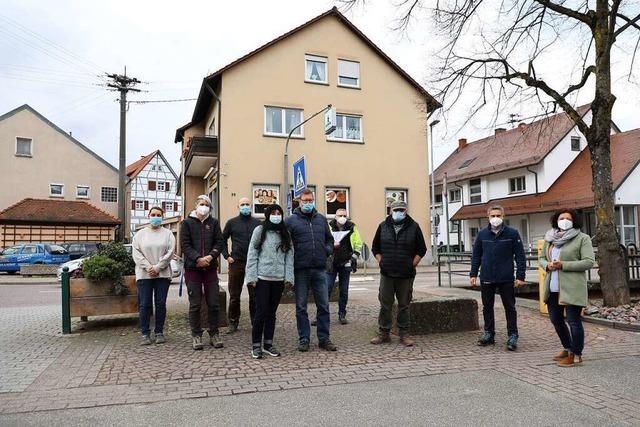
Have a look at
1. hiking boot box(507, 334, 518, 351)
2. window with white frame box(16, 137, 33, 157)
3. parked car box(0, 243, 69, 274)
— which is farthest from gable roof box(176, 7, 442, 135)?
window with white frame box(16, 137, 33, 157)

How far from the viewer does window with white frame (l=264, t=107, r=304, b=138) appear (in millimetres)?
23656

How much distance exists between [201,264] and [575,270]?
14.4ft

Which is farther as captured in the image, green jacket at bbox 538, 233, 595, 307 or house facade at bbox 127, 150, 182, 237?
house facade at bbox 127, 150, 182, 237

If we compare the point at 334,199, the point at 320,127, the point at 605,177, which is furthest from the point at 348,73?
the point at 605,177

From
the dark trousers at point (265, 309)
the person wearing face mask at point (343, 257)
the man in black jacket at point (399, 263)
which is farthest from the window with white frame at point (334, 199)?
the dark trousers at point (265, 309)

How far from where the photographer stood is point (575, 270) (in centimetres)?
578

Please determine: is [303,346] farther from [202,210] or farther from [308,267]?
[202,210]

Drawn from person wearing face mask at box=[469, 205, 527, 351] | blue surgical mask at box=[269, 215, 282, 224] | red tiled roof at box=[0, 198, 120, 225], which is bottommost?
person wearing face mask at box=[469, 205, 527, 351]

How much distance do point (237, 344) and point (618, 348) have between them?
4871 millimetres

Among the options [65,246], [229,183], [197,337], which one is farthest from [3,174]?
[197,337]

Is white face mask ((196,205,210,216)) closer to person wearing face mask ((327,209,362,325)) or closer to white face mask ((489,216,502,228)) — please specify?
person wearing face mask ((327,209,362,325))

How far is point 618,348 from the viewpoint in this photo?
262 inches

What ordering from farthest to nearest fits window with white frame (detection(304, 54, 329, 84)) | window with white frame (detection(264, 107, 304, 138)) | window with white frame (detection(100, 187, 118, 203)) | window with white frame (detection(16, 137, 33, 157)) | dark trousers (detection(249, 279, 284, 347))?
1. window with white frame (detection(100, 187, 118, 203))
2. window with white frame (detection(16, 137, 33, 157))
3. window with white frame (detection(304, 54, 329, 84))
4. window with white frame (detection(264, 107, 304, 138))
5. dark trousers (detection(249, 279, 284, 347))

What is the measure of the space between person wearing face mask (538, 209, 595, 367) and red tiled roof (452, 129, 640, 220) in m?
23.0
